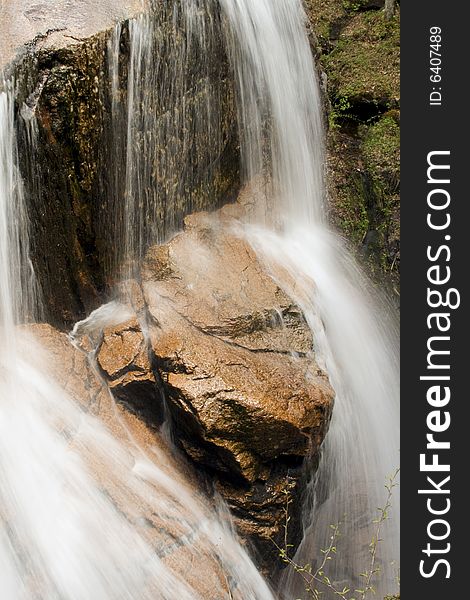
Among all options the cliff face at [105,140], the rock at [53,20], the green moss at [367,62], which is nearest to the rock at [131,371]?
the cliff face at [105,140]

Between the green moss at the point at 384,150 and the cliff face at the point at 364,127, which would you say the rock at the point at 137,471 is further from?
the green moss at the point at 384,150

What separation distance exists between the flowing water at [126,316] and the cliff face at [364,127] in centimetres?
29

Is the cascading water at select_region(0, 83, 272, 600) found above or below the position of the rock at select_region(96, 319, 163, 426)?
below

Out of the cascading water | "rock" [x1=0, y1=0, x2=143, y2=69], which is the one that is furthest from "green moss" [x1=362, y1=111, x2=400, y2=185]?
the cascading water

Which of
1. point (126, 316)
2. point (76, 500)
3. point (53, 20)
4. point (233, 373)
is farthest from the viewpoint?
point (126, 316)

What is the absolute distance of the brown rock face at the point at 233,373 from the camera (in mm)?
4762

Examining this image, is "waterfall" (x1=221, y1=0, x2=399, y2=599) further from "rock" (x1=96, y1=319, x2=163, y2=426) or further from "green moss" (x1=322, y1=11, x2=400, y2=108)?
"rock" (x1=96, y1=319, x2=163, y2=426)

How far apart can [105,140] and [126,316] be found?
1.26m

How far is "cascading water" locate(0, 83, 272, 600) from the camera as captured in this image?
4234 mm

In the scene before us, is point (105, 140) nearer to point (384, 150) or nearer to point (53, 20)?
point (53, 20)

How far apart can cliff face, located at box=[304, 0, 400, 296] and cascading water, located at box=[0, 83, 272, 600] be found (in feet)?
10.8

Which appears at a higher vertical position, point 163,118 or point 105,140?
point 163,118

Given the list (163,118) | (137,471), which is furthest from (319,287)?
(137,471)

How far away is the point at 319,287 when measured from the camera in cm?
648
